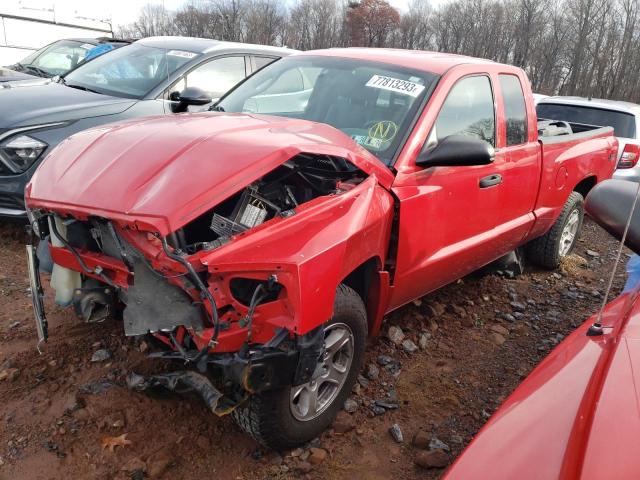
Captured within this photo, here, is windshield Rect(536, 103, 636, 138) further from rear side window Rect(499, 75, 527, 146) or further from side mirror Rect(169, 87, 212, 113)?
side mirror Rect(169, 87, 212, 113)

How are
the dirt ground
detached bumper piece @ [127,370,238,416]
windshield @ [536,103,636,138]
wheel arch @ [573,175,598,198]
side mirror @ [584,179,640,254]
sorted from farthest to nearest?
windshield @ [536,103,636,138] → wheel arch @ [573,175,598,198] → the dirt ground → detached bumper piece @ [127,370,238,416] → side mirror @ [584,179,640,254]

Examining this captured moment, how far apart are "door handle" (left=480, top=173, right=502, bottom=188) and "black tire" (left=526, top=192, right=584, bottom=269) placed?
5.31 feet

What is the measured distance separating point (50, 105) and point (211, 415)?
3.35m

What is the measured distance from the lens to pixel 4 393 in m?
2.75

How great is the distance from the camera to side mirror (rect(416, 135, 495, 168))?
275 centimetres

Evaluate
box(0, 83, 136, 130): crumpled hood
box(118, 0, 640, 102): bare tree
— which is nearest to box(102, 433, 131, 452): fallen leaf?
box(0, 83, 136, 130): crumpled hood

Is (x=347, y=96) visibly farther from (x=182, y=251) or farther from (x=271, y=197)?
(x=182, y=251)

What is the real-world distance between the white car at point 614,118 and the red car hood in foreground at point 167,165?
4970 mm

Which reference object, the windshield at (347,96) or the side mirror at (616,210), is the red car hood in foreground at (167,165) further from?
the side mirror at (616,210)

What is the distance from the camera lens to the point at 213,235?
2.40 m

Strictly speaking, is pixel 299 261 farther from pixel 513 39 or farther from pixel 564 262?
pixel 513 39

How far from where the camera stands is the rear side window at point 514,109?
3812 mm

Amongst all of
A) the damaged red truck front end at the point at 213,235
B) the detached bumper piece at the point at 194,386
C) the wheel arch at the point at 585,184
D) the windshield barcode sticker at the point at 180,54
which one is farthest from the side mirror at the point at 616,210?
the windshield barcode sticker at the point at 180,54

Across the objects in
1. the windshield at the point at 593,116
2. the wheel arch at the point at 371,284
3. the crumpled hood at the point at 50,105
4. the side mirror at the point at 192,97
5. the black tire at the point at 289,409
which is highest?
the side mirror at the point at 192,97
